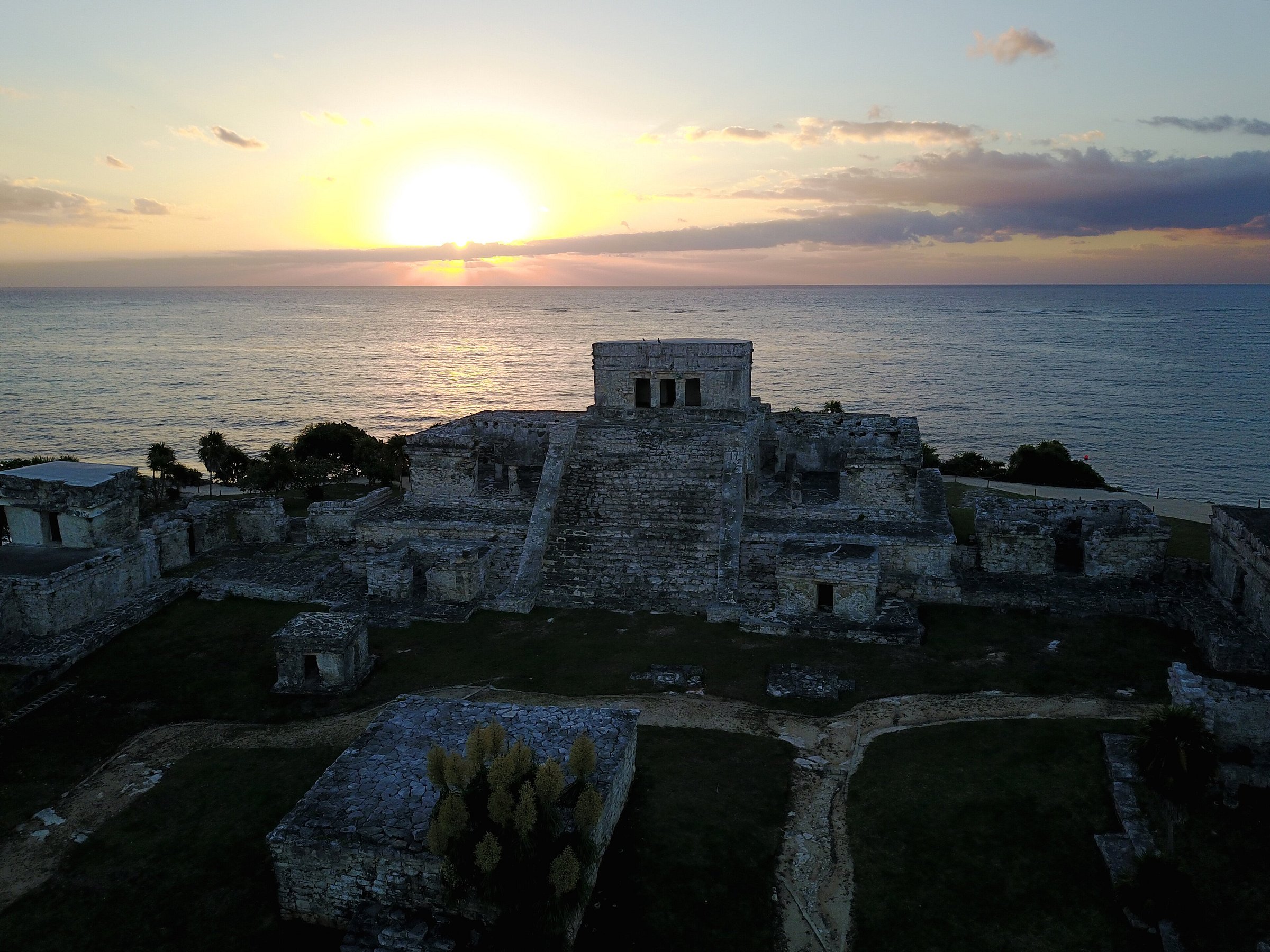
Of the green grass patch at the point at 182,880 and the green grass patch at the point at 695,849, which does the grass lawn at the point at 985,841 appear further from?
the green grass patch at the point at 182,880

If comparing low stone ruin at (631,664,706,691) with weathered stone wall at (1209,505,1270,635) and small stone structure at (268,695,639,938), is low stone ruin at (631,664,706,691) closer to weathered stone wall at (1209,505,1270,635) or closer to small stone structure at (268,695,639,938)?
small stone structure at (268,695,639,938)

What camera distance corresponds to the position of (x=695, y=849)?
12.5 meters

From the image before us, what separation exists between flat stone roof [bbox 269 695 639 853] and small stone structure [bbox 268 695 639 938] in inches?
0.7

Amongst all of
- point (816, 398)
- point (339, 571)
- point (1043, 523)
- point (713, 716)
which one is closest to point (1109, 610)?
point (1043, 523)

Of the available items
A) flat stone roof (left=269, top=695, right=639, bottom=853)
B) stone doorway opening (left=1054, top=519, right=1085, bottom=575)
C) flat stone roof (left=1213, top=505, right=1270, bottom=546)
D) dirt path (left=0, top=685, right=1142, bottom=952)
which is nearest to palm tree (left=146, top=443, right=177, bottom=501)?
dirt path (left=0, top=685, right=1142, bottom=952)

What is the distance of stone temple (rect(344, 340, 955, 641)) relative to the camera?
21656 millimetres

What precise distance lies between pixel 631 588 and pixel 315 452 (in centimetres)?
2817

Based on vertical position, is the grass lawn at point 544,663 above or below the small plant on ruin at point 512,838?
below

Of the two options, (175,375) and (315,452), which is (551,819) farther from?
(175,375)

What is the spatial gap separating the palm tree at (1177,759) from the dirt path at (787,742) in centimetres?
399

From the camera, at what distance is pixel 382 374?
122 m

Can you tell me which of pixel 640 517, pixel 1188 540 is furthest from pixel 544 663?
pixel 1188 540

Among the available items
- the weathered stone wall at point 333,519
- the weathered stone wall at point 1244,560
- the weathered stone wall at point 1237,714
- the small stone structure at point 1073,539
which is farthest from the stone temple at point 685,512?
the weathered stone wall at point 1244,560

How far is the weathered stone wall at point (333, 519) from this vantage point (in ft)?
90.5
